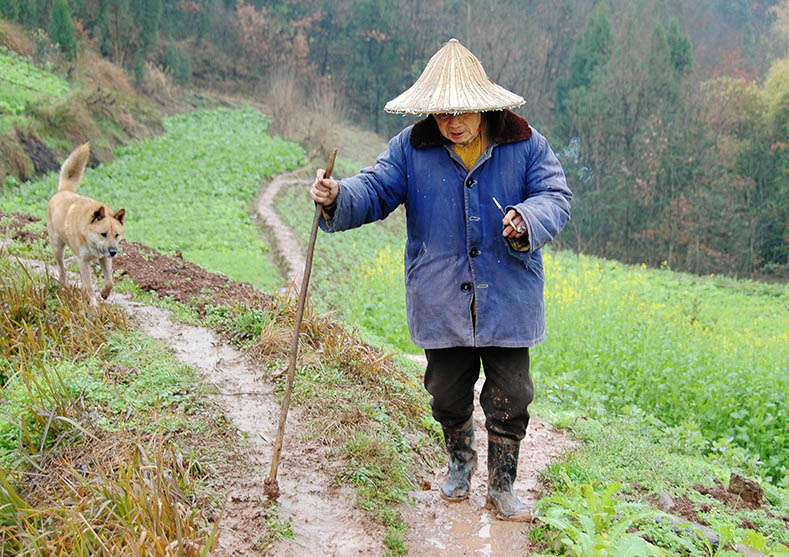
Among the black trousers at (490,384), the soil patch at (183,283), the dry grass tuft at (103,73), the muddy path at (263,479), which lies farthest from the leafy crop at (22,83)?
the black trousers at (490,384)

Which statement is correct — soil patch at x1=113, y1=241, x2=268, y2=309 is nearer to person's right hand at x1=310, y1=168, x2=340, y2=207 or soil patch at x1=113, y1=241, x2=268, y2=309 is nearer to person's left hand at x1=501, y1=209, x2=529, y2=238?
person's right hand at x1=310, y1=168, x2=340, y2=207

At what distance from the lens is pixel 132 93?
2439cm

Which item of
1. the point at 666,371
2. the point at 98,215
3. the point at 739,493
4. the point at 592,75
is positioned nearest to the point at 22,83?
the point at 98,215

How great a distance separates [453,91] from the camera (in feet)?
11.1

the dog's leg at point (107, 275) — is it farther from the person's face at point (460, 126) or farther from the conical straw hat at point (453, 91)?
the person's face at point (460, 126)

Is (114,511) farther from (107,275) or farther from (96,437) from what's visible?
(107,275)

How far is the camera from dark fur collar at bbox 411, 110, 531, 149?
11.5 ft

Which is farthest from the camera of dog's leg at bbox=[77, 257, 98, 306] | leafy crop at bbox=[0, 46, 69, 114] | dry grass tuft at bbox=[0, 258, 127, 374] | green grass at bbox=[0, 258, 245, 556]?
leafy crop at bbox=[0, 46, 69, 114]

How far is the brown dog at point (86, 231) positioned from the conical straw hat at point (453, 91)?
3372 mm

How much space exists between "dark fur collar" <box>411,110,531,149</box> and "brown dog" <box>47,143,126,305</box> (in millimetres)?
3309

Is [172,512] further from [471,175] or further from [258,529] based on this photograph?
[471,175]

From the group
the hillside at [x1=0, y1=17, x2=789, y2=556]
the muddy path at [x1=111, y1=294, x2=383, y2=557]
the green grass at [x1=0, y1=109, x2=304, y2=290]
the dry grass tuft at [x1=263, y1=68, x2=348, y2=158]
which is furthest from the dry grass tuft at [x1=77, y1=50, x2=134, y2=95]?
the muddy path at [x1=111, y1=294, x2=383, y2=557]

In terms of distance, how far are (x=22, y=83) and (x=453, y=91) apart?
16606 mm

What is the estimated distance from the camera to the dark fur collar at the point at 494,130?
349 centimetres
